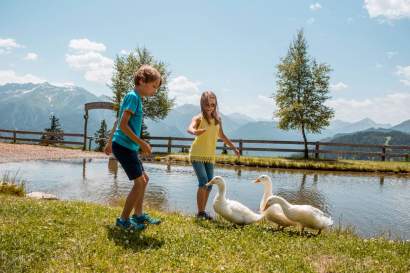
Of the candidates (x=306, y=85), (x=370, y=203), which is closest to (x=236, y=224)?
(x=370, y=203)

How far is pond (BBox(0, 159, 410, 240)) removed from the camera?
10.4 meters

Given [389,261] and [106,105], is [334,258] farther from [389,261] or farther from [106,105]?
[106,105]

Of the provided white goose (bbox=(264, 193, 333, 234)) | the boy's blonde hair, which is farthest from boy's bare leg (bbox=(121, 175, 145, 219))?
white goose (bbox=(264, 193, 333, 234))

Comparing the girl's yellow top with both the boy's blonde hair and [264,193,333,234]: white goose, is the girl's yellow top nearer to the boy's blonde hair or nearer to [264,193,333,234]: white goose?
[264,193,333,234]: white goose

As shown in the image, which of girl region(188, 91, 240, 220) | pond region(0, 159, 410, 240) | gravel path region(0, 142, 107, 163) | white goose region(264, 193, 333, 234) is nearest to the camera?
white goose region(264, 193, 333, 234)

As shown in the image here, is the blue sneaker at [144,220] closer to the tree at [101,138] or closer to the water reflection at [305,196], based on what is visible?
the water reflection at [305,196]

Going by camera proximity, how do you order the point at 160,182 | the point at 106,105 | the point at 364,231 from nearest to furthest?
the point at 364,231
the point at 160,182
the point at 106,105

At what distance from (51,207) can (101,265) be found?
3.06 metres

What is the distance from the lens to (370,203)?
1293 cm

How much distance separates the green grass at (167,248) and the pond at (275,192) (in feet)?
10.5

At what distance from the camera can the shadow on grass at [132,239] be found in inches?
195

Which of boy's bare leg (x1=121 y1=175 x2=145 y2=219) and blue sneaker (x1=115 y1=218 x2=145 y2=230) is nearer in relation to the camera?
boy's bare leg (x1=121 y1=175 x2=145 y2=219)

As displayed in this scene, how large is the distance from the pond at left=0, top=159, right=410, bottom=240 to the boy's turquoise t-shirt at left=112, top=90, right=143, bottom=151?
14.4ft

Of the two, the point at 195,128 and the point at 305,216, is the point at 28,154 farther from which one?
the point at 305,216
